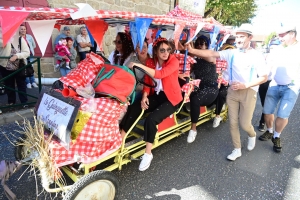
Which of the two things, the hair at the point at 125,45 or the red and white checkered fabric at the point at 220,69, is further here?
the red and white checkered fabric at the point at 220,69

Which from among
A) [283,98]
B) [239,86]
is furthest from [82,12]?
[283,98]

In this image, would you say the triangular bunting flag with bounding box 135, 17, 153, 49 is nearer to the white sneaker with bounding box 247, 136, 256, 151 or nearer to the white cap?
the white cap

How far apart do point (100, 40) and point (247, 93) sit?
213 centimetres

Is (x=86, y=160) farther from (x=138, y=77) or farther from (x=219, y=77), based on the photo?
(x=219, y=77)

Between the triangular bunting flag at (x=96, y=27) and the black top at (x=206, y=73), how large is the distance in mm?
2042

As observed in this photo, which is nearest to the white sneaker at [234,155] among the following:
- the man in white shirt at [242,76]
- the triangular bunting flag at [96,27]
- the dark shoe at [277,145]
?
the man in white shirt at [242,76]

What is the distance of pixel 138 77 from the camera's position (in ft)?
9.98

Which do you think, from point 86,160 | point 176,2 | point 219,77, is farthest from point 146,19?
point 176,2

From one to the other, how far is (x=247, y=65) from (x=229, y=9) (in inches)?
575

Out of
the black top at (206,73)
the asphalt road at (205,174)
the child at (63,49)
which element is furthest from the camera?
the child at (63,49)

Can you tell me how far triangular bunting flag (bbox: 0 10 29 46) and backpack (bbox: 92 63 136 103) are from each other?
1024 millimetres

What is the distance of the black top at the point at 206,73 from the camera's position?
3.87 meters

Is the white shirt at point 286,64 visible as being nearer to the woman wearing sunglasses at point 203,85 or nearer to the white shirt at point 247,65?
the white shirt at point 247,65

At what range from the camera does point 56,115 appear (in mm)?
2217
